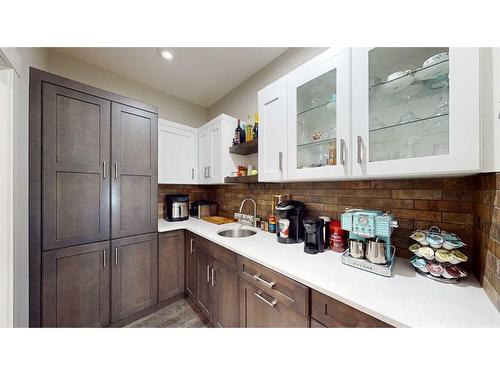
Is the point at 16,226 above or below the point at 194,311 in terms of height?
above

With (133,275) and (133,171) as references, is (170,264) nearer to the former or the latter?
(133,275)

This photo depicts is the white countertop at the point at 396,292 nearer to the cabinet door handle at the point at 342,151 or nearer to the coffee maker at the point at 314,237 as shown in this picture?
the coffee maker at the point at 314,237

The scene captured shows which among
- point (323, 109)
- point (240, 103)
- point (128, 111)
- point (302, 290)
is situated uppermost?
point (240, 103)

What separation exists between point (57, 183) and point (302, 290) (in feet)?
5.78

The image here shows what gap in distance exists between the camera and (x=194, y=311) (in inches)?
67.7

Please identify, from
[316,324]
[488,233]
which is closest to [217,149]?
[316,324]

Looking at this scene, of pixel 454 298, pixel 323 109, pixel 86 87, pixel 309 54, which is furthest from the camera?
pixel 309 54

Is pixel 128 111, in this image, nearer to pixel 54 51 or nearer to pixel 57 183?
pixel 57 183

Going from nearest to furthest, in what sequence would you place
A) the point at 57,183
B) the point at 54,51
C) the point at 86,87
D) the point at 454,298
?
the point at 454,298, the point at 57,183, the point at 86,87, the point at 54,51

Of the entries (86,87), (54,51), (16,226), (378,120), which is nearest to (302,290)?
(378,120)

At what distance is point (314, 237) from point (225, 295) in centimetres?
81

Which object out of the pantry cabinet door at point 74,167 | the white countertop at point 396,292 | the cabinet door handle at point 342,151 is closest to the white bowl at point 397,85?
the cabinet door handle at point 342,151

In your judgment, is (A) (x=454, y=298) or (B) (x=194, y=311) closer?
(A) (x=454, y=298)

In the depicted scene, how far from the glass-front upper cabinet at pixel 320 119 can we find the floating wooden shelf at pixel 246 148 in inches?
20.5
